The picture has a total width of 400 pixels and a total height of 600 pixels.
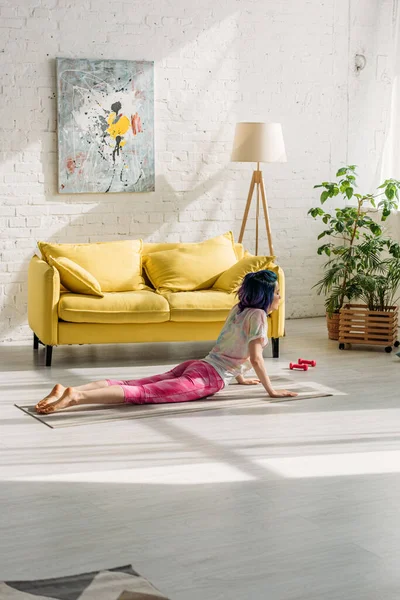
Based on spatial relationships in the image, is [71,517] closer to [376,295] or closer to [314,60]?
[376,295]

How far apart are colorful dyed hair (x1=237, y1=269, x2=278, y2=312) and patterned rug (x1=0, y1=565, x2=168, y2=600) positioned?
2.70m

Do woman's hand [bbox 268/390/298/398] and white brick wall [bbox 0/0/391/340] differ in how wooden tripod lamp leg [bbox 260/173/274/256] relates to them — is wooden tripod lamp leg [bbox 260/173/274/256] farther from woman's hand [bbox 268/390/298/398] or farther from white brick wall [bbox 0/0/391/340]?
woman's hand [bbox 268/390/298/398]

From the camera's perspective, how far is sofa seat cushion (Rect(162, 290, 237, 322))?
6.80m

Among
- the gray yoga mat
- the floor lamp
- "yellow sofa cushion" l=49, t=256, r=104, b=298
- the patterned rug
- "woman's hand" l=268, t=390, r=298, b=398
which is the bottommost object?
the gray yoga mat

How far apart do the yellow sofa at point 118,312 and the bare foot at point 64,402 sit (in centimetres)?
147

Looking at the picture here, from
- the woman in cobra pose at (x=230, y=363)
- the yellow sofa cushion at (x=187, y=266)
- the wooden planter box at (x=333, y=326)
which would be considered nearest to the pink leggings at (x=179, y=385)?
the woman in cobra pose at (x=230, y=363)

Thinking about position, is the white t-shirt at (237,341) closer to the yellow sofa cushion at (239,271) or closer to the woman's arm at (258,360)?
the woman's arm at (258,360)

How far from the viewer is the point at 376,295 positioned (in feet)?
24.9

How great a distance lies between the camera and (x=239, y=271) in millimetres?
7145

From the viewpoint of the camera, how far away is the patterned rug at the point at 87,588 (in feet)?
9.37

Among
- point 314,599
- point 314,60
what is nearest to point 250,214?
point 314,60

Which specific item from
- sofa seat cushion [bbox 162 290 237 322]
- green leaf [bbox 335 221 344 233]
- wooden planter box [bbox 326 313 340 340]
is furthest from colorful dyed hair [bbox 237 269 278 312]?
green leaf [bbox 335 221 344 233]

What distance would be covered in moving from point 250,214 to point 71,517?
5.31 metres

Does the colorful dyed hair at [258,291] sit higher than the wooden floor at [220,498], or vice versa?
the colorful dyed hair at [258,291]
